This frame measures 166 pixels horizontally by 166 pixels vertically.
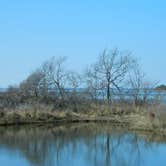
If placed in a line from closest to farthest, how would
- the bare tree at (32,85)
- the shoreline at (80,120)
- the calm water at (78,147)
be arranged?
1. the calm water at (78,147)
2. the shoreline at (80,120)
3. the bare tree at (32,85)

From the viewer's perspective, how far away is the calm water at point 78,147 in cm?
Answer: 1788

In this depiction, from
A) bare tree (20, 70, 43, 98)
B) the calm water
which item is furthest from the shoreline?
bare tree (20, 70, 43, 98)

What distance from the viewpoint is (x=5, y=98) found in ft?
108

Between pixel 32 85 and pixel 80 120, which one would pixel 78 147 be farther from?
pixel 32 85

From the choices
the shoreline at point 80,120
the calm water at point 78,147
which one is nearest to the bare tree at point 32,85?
the shoreline at point 80,120

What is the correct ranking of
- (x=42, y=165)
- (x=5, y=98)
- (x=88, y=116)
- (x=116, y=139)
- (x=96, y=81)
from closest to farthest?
(x=42, y=165) < (x=116, y=139) < (x=5, y=98) < (x=88, y=116) < (x=96, y=81)

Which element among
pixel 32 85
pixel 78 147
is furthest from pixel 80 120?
pixel 78 147

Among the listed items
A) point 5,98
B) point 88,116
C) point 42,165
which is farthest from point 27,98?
point 42,165

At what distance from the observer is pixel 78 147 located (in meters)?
21.5

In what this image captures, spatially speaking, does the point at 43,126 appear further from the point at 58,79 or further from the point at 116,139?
the point at 58,79

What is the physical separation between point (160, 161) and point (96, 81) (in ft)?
78.8

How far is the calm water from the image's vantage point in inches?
704

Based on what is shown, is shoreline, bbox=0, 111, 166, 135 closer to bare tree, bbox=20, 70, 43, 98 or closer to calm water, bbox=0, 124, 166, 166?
calm water, bbox=0, 124, 166, 166

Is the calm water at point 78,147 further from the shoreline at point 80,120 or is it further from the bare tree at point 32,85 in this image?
the bare tree at point 32,85
